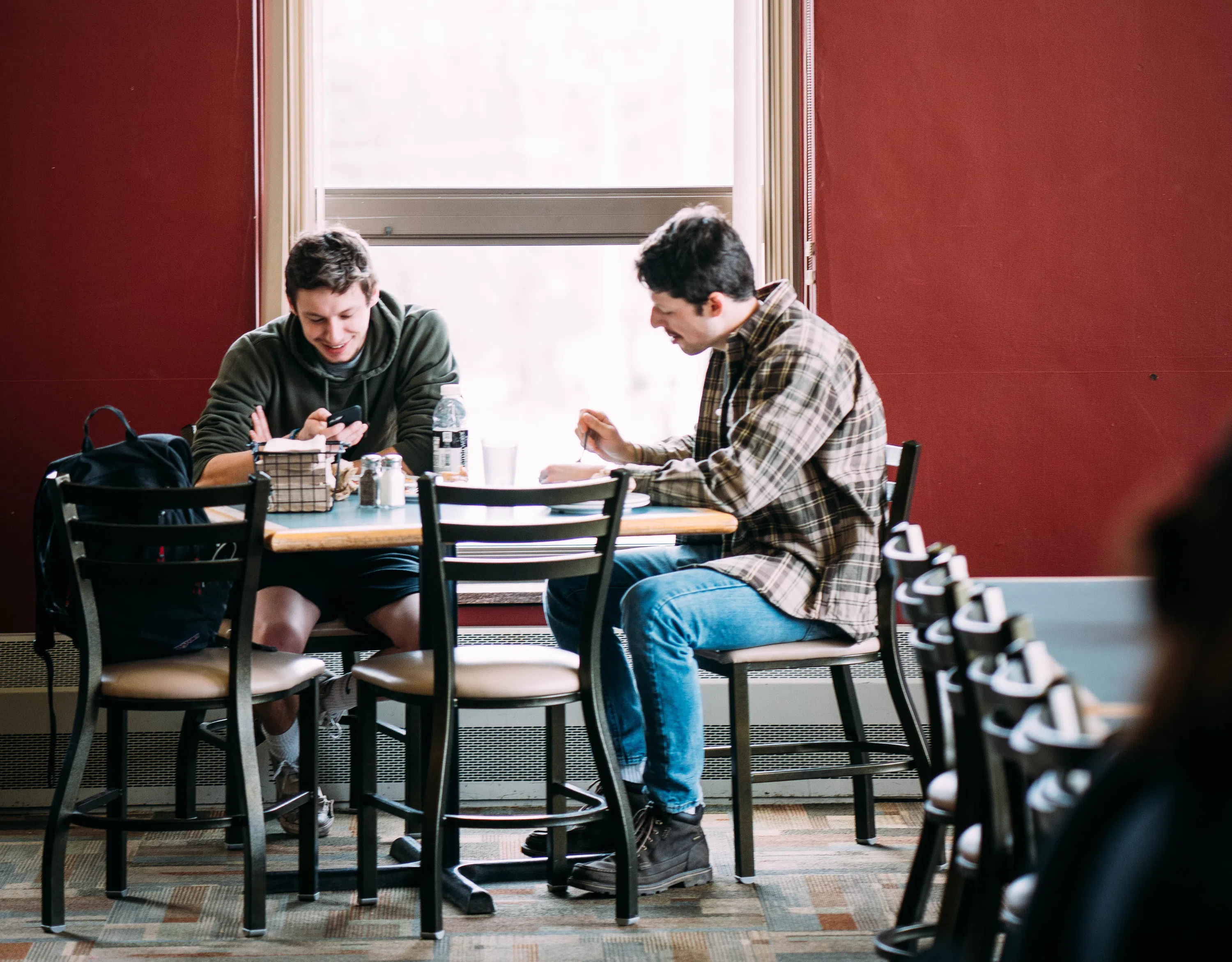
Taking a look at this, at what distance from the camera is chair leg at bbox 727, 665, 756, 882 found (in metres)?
2.57

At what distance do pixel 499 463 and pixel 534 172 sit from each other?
110 cm

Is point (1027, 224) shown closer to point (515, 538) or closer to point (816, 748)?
point (816, 748)

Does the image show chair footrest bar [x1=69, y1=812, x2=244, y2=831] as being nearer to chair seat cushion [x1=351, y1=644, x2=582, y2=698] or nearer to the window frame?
chair seat cushion [x1=351, y1=644, x2=582, y2=698]

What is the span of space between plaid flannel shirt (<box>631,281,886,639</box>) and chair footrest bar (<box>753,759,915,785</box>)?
12.1 inches

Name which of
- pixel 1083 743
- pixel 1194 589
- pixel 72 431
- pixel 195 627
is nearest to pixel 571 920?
pixel 195 627

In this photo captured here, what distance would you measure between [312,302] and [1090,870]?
250cm

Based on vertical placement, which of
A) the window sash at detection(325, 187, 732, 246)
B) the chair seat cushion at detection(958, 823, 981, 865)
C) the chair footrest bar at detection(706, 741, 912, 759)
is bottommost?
the chair footrest bar at detection(706, 741, 912, 759)

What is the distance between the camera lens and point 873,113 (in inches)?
129

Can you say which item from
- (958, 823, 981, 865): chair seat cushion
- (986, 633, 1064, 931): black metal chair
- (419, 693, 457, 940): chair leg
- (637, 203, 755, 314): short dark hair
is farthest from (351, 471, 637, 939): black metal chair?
(986, 633, 1064, 931): black metal chair

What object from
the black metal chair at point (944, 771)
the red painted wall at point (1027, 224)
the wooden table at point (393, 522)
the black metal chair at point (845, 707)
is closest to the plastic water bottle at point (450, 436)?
the wooden table at point (393, 522)

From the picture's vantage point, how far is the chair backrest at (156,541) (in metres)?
2.21

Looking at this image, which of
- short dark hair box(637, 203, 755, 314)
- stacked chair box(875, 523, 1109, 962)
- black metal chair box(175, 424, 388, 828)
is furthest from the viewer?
black metal chair box(175, 424, 388, 828)

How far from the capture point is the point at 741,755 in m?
2.58

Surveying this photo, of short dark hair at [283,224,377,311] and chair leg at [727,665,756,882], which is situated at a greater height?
short dark hair at [283,224,377,311]
